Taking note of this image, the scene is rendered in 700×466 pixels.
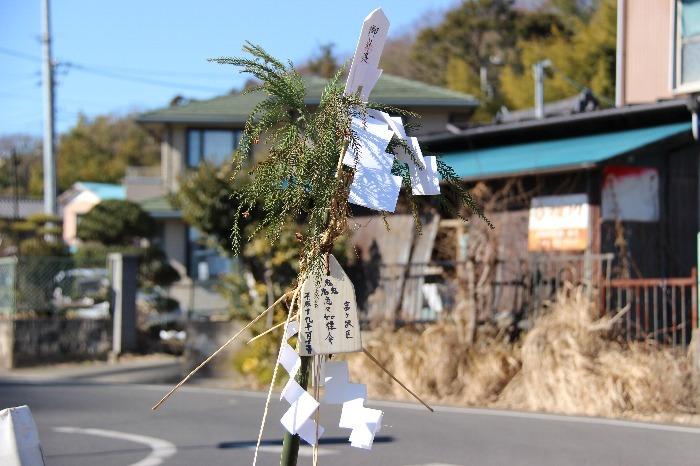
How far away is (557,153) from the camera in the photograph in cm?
1491

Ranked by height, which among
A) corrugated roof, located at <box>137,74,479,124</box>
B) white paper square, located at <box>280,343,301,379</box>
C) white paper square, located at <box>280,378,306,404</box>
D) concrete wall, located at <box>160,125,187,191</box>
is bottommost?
white paper square, located at <box>280,378,306,404</box>

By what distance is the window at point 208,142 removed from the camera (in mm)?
29141

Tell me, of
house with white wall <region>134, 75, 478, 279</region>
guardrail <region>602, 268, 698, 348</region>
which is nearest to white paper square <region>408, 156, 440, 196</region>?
guardrail <region>602, 268, 698, 348</region>

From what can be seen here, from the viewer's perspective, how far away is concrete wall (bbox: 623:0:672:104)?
54.8 feet

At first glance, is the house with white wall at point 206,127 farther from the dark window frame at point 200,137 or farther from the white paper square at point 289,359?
the white paper square at point 289,359

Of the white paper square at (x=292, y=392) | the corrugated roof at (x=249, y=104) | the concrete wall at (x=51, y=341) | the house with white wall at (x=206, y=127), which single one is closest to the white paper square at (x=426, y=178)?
the white paper square at (x=292, y=392)

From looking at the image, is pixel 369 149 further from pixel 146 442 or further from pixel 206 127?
pixel 206 127

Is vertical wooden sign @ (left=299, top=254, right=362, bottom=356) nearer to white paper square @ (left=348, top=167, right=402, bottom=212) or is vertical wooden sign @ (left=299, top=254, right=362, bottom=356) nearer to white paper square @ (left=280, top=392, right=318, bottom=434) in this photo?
white paper square @ (left=280, top=392, right=318, bottom=434)

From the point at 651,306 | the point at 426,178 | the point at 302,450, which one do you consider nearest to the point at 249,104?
the point at 651,306

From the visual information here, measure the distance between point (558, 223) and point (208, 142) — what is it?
16721 millimetres

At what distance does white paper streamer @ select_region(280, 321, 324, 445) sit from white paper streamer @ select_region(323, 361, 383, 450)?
158mm

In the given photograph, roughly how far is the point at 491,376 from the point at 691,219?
5.27m

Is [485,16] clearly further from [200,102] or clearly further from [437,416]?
[437,416]

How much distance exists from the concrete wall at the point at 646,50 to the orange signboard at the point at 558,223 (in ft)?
Answer: 11.0
